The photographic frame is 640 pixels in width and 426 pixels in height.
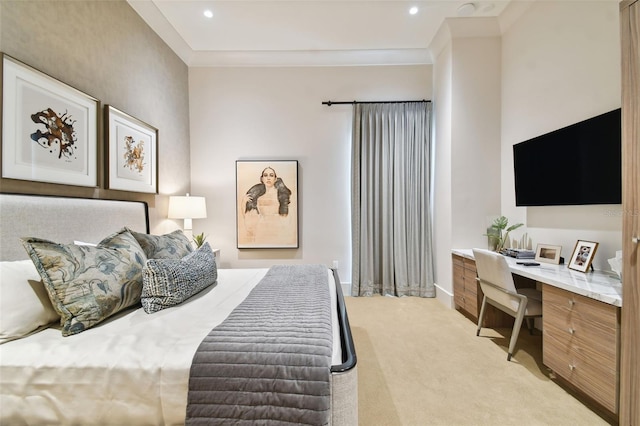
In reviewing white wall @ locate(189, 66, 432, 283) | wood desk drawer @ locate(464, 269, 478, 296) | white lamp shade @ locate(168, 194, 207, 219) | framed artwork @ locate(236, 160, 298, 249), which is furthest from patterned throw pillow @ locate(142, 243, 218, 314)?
wood desk drawer @ locate(464, 269, 478, 296)

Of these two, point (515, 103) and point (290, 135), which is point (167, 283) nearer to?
point (290, 135)

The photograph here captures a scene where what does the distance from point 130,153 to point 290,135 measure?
6.29 feet

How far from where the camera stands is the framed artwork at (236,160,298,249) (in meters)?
3.59

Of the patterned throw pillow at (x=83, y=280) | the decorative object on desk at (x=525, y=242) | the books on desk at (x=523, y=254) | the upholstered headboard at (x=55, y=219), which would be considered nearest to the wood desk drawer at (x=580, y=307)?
the books on desk at (x=523, y=254)

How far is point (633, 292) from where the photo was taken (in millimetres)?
1275

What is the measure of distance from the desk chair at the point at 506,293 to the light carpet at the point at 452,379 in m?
0.24

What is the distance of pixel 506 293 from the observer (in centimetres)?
204

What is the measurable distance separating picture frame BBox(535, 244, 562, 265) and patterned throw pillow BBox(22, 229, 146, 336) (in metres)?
3.11

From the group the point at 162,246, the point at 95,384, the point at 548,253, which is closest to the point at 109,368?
the point at 95,384

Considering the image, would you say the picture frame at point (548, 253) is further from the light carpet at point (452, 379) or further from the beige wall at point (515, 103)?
the light carpet at point (452, 379)

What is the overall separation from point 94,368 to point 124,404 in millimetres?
173

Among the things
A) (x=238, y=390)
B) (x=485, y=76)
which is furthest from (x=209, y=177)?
(x=485, y=76)

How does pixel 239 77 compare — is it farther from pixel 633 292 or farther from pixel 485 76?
pixel 633 292

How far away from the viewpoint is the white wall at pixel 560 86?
1.89 metres
